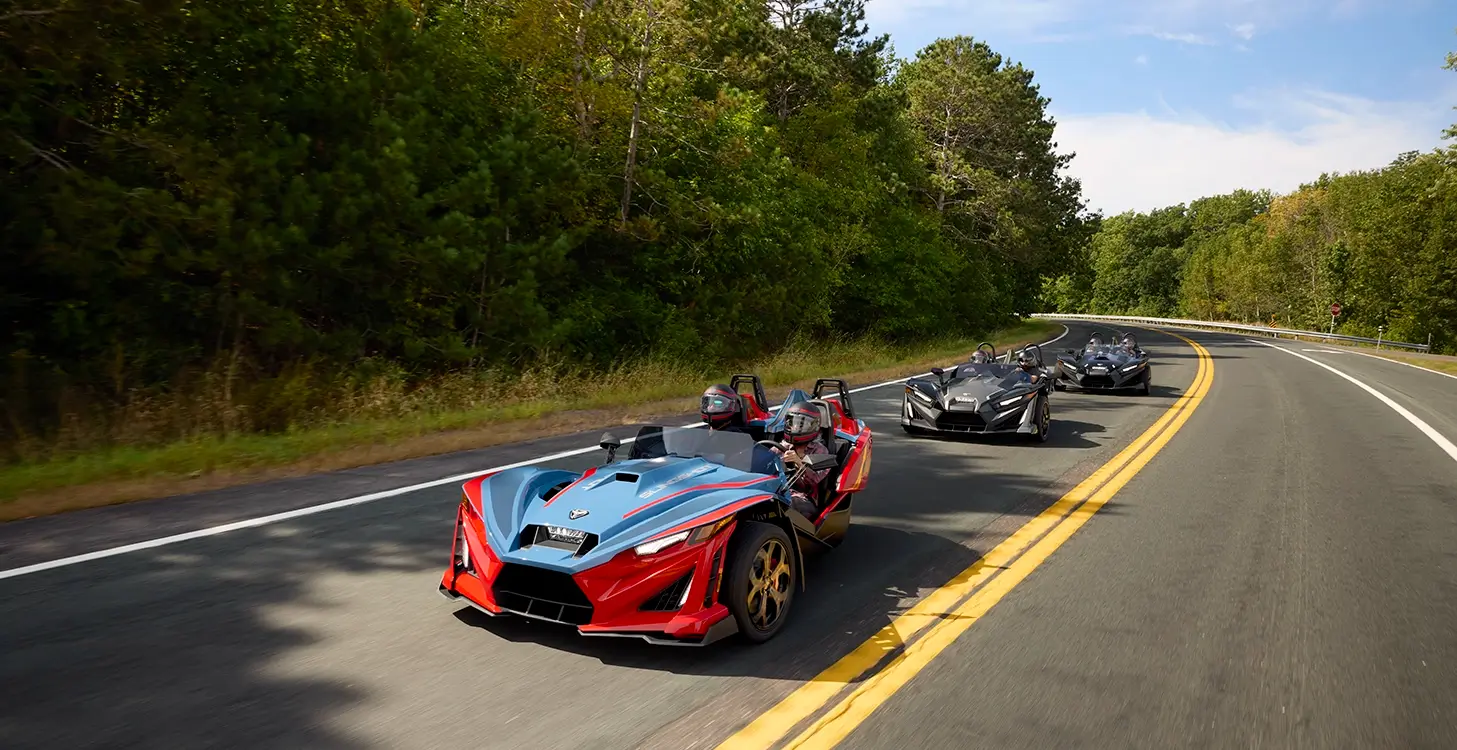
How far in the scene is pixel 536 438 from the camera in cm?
1084

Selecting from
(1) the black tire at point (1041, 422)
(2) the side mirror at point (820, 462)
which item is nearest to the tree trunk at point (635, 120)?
(1) the black tire at point (1041, 422)

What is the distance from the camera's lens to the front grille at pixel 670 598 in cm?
417

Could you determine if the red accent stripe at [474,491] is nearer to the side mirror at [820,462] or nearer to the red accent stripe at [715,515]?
the red accent stripe at [715,515]

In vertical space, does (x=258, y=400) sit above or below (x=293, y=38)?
below

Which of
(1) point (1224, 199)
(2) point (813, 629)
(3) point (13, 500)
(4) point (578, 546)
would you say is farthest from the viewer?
(1) point (1224, 199)

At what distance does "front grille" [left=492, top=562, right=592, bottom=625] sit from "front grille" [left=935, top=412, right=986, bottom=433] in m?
8.06

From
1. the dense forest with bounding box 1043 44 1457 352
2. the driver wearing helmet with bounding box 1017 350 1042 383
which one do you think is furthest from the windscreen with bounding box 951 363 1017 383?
the dense forest with bounding box 1043 44 1457 352

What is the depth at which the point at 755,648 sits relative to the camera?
14.5 ft

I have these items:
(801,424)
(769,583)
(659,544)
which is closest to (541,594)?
(659,544)

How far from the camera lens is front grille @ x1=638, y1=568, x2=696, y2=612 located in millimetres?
4168

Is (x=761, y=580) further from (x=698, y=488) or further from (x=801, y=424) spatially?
(x=801, y=424)

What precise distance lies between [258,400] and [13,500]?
14.0 ft

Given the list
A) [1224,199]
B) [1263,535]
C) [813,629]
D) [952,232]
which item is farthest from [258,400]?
[1224,199]

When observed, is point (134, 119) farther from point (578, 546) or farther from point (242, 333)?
point (578, 546)
